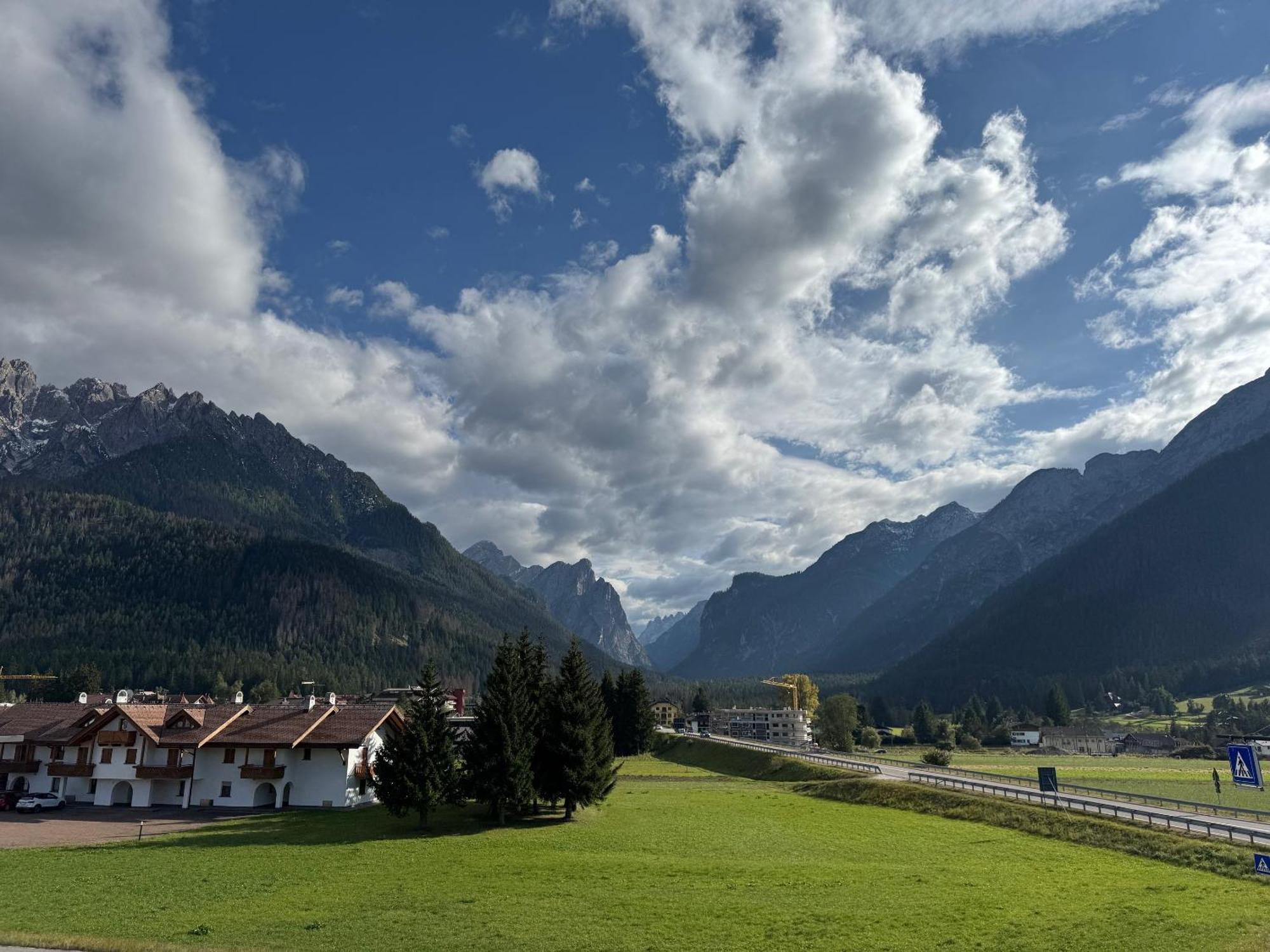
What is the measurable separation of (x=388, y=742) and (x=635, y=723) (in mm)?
85600

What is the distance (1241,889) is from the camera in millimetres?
36812

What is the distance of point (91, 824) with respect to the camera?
6356 cm

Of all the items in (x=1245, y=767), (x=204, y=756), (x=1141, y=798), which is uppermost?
(x=1245, y=767)

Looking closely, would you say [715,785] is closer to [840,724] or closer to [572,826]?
[572,826]

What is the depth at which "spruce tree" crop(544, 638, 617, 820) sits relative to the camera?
197 feet

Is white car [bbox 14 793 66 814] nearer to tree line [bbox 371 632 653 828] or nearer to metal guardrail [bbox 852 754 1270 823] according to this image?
tree line [bbox 371 632 653 828]

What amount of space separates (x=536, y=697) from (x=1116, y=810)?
143 ft

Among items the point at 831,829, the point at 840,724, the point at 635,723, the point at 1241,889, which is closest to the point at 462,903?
the point at 831,829

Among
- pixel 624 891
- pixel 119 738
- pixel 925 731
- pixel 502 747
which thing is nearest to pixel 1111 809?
pixel 624 891

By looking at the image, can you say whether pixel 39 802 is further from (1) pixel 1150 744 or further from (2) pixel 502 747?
(1) pixel 1150 744

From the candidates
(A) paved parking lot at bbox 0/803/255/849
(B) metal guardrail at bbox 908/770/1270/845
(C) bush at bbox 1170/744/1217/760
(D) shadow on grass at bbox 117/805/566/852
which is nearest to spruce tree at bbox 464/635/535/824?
(D) shadow on grass at bbox 117/805/566/852

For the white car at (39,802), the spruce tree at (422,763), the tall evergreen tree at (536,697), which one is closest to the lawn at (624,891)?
the spruce tree at (422,763)

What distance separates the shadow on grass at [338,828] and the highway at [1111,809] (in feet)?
121

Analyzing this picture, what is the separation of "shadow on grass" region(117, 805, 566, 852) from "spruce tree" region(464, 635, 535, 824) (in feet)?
6.45
